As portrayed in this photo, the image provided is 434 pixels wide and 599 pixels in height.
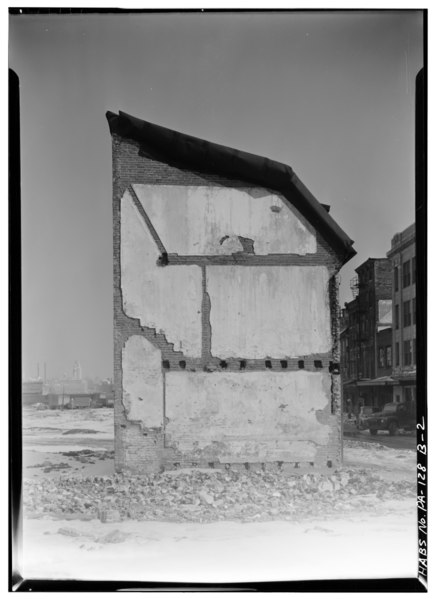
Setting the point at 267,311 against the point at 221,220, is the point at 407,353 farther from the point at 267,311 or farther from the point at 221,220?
the point at 221,220

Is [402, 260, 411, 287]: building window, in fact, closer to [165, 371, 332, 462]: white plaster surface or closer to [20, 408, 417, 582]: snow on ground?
[165, 371, 332, 462]: white plaster surface

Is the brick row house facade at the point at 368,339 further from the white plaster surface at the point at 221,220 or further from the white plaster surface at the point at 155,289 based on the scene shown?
the white plaster surface at the point at 155,289

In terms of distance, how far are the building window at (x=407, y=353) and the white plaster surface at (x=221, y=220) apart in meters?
→ 1.28

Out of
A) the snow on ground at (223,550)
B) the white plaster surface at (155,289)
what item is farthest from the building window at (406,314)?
the white plaster surface at (155,289)

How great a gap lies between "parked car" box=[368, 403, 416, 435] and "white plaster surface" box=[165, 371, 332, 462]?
513 millimetres

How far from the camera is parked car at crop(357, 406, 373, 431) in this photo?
723 centimetres

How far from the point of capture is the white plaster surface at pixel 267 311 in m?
7.32

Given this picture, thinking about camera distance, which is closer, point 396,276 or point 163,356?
point 396,276

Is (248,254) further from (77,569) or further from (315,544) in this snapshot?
(77,569)

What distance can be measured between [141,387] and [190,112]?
267cm

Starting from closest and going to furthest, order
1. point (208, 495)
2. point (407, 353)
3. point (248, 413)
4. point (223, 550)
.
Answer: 1. point (223, 550)
2. point (407, 353)
3. point (208, 495)
4. point (248, 413)

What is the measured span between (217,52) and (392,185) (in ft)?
6.86

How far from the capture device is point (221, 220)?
7.40 metres

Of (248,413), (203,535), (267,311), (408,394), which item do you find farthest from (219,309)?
(203,535)
